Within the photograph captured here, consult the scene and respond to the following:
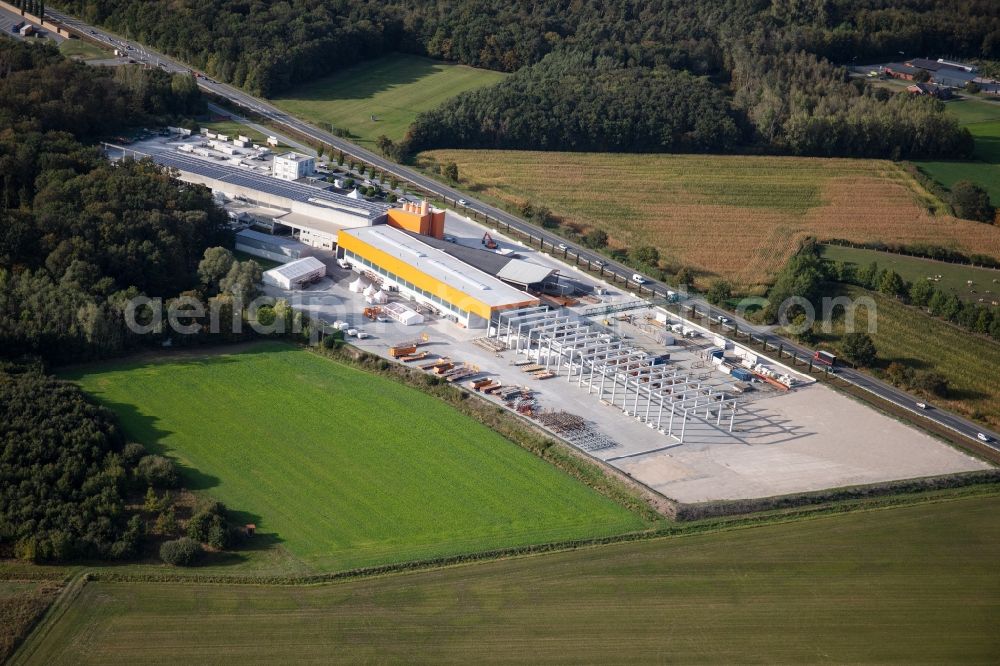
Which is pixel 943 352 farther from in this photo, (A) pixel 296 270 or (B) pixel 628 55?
(B) pixel 628 55

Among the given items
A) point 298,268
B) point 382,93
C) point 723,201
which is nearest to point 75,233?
point 298,268

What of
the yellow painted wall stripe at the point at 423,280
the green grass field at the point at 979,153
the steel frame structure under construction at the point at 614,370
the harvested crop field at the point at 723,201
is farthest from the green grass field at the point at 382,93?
the green grass field at the point at 979,153

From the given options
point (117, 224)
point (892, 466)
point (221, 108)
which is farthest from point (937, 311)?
point (221, 108)

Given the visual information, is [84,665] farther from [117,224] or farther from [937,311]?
[937,311]

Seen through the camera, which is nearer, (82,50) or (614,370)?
(614,370)

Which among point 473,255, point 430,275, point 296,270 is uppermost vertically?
point 473,255

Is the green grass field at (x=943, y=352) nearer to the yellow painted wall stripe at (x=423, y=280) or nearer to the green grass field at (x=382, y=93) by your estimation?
the yellow painted wall stripe at (x=423, y=280)

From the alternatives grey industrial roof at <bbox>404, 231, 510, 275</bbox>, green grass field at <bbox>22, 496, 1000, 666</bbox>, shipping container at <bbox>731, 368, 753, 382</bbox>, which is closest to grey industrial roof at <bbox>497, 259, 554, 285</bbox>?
grey industrial roof at <bbox>404, 231, 510, 275</bbox>
